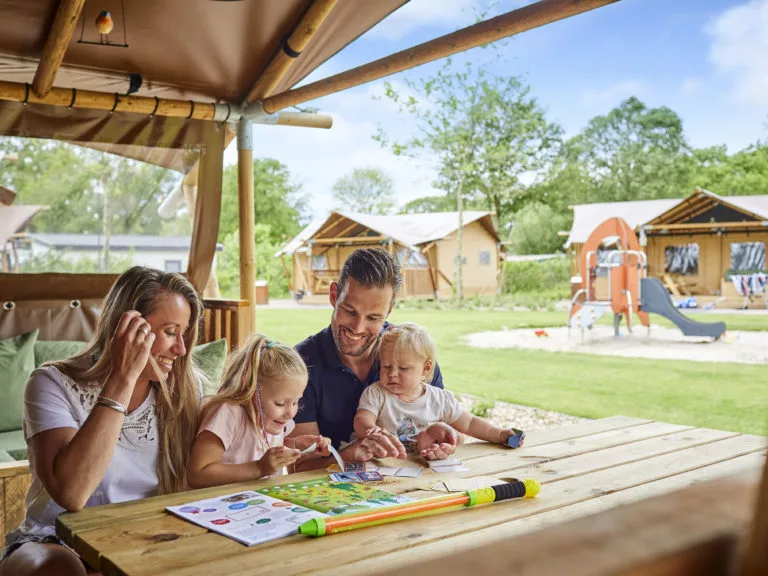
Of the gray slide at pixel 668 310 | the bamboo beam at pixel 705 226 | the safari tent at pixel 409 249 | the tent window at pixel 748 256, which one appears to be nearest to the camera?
the gray slide at pixel 668 310

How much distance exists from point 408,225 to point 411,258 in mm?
1366

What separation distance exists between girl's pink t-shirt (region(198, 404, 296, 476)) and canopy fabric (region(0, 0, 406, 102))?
237cm

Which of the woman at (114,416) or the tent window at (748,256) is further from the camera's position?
the tent window at (748,256)

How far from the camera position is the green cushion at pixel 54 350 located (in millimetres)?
3939

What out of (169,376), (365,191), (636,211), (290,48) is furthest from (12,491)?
(365,191)

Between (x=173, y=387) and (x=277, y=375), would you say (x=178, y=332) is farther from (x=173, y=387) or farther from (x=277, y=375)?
(x=277, y=375)

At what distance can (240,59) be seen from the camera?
4.34m

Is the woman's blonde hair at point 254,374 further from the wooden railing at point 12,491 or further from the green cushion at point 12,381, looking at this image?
the green cushion at point 12,381

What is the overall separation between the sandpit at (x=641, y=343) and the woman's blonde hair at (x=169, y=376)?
861 centimetres

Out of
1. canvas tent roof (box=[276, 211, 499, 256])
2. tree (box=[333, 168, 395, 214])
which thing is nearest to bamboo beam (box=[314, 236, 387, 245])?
canvas tent roof (box=[276, 211, 499, 256])

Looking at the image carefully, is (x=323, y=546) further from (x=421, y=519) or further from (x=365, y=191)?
(x=365, y=191)

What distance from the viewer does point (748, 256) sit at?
17859 mm

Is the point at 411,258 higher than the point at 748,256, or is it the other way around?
the point at 411,258

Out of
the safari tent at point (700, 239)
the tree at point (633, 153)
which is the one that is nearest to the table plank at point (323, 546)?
the safari tent at point (700, 239)
